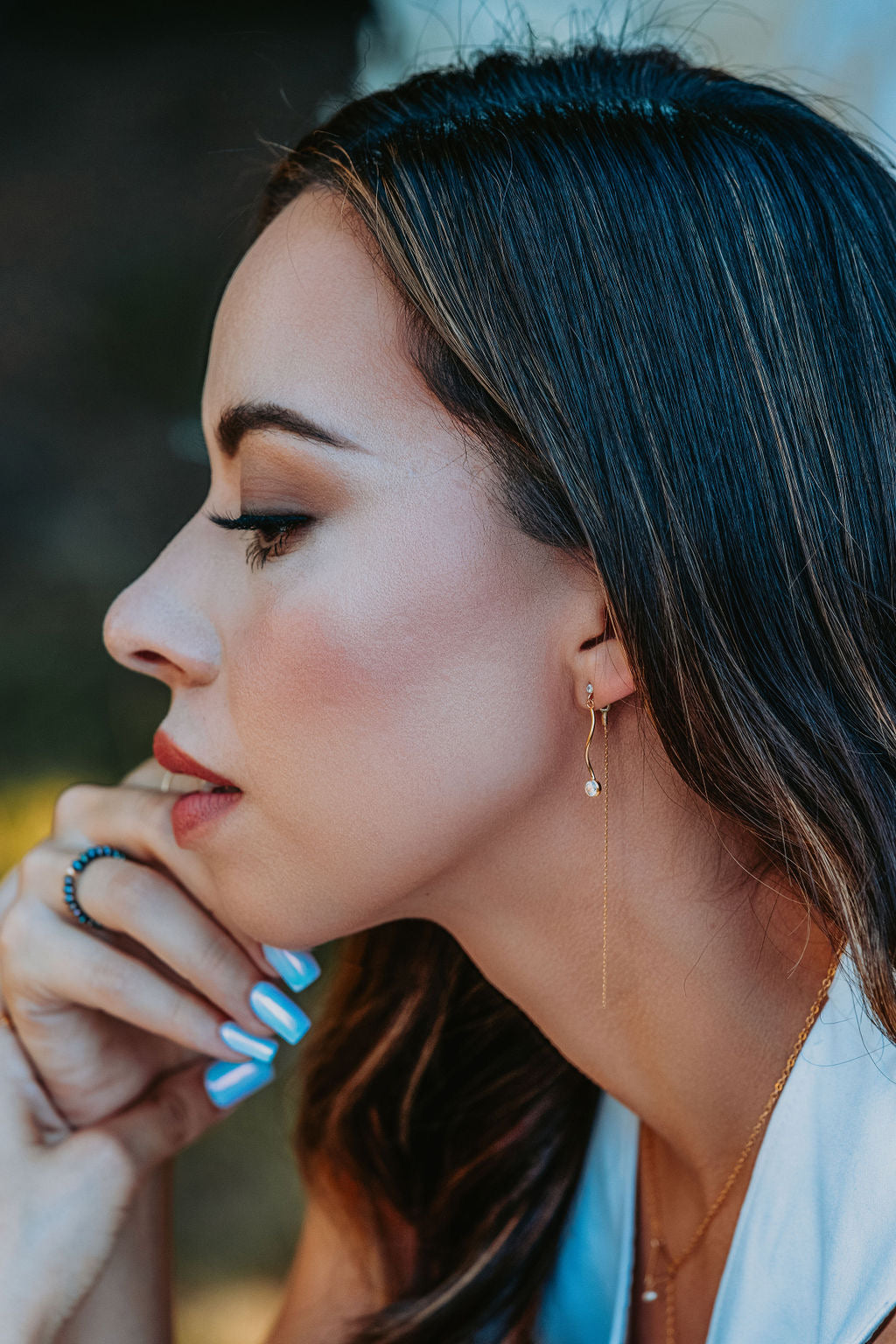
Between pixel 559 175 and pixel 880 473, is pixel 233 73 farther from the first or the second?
pixel 880 473

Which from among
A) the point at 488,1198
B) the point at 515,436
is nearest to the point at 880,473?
the point at 515,436

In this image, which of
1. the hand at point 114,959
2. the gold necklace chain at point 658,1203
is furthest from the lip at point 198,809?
the gold necklace chain at point 658,1203

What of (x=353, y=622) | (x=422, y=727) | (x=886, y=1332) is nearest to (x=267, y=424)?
(x=353, y=622)

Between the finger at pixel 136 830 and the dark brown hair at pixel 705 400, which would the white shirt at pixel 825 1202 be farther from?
the finger at pixel 136 830

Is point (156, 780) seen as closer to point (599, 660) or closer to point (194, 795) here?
point (194, 795)

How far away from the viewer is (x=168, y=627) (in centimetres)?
111

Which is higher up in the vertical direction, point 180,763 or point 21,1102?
point 180,763

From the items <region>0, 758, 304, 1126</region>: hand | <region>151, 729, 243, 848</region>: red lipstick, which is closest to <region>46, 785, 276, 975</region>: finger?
<region>0, 758, 304, 1126</region>: hand

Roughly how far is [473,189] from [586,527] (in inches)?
13.3

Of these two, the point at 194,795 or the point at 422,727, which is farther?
the point at 194,795

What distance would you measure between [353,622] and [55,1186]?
2.71ft

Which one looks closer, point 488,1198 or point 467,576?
point 467,576

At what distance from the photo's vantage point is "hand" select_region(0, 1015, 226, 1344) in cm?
125

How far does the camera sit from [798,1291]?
3.53 feet
